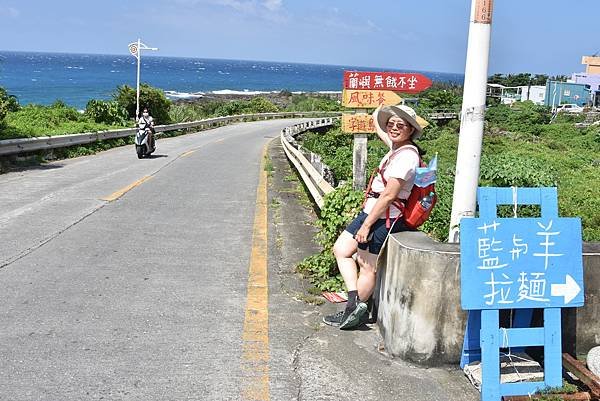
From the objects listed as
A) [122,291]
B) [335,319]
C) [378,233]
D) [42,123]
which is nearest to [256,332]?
[335,319]

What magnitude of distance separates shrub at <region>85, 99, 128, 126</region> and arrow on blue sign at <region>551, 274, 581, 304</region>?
26.4 meters

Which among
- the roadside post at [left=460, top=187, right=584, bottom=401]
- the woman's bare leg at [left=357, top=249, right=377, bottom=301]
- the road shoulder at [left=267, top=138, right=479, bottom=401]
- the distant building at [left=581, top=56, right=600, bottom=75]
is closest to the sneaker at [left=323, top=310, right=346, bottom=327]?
the road shoulder at [left=267, top=138, right=479, bottom=401]

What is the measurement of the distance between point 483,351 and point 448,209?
17.2 feet

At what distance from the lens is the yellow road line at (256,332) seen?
4.08 m

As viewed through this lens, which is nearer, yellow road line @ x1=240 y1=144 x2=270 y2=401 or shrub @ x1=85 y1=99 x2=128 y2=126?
yellow road line @ x1=240 y1=144 x2=270 y2=401

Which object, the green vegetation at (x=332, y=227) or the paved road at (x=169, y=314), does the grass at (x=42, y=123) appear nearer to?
the paved road at (x=169, y=314)

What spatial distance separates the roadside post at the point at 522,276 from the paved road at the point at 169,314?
0.49 m

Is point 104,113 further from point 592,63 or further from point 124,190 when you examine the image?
point 592,63

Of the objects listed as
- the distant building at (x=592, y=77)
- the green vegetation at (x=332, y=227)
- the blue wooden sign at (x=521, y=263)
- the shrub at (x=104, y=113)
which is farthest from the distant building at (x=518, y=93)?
the blue wooden sign at (x=521, y=263)

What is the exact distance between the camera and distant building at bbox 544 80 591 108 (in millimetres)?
81062

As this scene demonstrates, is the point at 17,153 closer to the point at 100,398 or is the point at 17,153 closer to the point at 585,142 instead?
the point at 100,398

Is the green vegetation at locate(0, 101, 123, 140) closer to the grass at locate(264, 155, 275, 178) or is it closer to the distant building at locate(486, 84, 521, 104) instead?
the grass at locate(264, 155, 275, 178)

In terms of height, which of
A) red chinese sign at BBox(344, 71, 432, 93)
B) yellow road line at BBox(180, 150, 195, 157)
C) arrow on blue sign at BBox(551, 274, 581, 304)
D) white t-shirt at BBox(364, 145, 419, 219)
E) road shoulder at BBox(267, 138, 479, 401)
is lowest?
yellow road line at BBox(180, 150, 195, 157)

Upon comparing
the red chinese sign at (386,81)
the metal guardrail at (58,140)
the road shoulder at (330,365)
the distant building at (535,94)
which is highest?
the distant building at (535,94)
